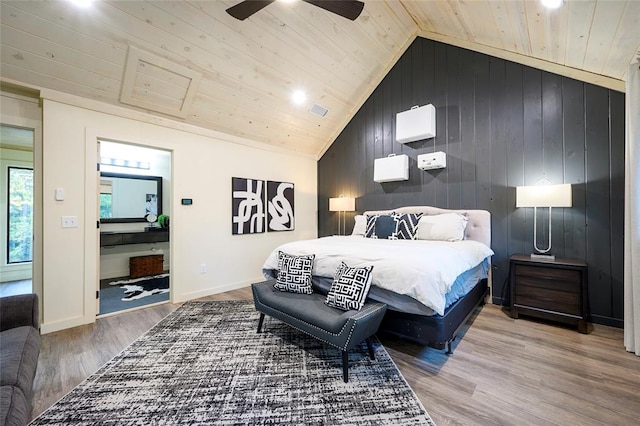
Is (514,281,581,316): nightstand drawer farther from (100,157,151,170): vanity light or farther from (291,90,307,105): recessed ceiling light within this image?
(100,157,151,170): vanity light

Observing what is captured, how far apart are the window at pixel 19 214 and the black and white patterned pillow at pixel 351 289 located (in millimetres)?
5614

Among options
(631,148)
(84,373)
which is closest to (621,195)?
(631,148)

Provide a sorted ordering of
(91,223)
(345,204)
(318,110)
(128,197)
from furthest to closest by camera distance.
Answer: (128,197) < (345,204) < (318,110) < (91,223)

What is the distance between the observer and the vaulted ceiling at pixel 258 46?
2279mm

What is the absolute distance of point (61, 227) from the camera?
9.00 ft

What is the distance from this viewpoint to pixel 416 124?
12.7 ft

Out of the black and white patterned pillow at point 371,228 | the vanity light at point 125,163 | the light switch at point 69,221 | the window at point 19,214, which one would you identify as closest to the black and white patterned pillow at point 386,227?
the black and white patterned pillow at point 371,228

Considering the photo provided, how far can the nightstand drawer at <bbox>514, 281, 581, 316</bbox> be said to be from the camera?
8.37ft

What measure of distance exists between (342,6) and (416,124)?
220cm

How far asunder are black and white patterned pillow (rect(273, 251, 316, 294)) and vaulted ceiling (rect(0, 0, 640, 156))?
8.05 ft

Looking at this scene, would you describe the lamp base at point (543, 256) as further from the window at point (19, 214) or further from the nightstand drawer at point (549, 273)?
the window at point (19, 214)

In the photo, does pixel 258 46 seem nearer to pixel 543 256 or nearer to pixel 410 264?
pixel 410 264

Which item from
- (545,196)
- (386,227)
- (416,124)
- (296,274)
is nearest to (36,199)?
(296,274)

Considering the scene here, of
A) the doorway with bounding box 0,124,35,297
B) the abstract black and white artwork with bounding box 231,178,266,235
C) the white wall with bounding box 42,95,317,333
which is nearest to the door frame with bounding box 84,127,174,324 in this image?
the white wall with bounding box 42,95,317,333
